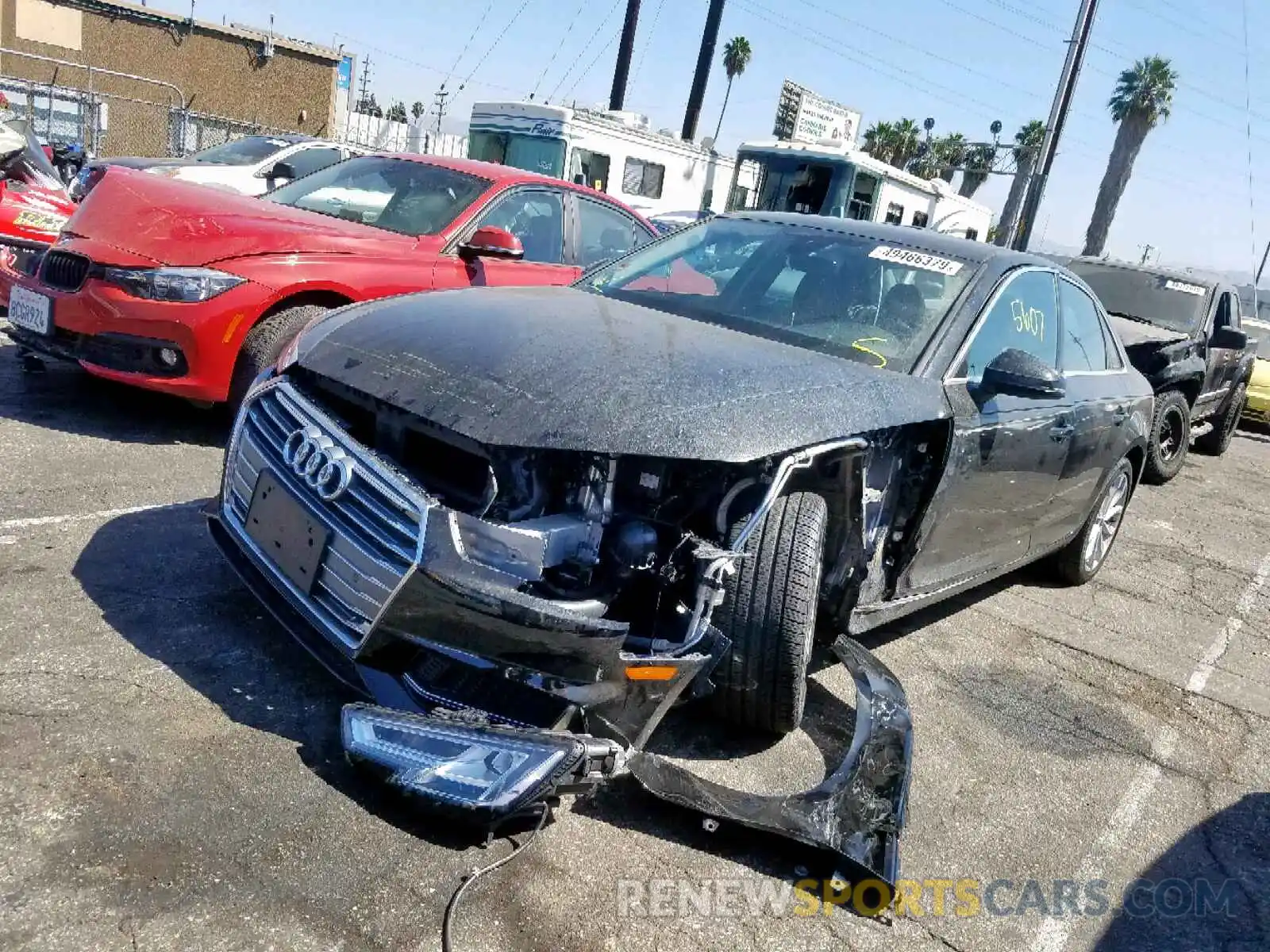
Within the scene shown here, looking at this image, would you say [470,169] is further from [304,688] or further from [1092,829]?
[1092,829]

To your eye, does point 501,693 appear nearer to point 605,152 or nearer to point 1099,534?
point 1099,534

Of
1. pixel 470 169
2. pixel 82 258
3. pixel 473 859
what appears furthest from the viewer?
pixel 470 169

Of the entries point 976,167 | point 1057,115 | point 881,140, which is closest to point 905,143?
point 881,140

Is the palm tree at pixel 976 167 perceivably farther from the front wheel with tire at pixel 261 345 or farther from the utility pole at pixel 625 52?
the front wheel with tire at pixel 261 345

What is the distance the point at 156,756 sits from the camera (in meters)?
2.55

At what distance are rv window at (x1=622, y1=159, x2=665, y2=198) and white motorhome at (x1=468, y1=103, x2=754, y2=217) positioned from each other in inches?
0.5

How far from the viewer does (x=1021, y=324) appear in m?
4.09

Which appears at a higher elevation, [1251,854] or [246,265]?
[246,265]

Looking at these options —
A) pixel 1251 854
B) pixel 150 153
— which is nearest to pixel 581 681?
pixel 1251 854

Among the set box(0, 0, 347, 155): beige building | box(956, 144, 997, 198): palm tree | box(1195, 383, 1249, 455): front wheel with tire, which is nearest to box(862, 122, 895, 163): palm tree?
box(956, 144, 997, 198): palm tree

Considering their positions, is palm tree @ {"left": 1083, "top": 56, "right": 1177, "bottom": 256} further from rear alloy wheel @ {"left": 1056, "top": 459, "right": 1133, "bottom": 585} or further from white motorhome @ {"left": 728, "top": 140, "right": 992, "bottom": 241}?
rear alloy wheel @ {"left": 1056, "top": 459, "right": 1133, "bottom": 585}

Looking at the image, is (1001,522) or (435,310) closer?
(435,310)

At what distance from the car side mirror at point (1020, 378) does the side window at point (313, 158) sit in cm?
960

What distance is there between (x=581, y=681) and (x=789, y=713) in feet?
2.76
